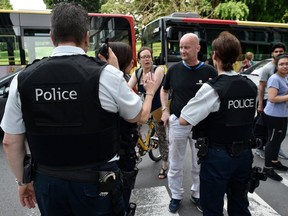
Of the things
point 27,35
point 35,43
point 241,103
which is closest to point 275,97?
point 241,103

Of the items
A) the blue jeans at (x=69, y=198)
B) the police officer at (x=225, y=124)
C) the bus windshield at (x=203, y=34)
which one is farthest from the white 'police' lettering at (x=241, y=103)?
the bus windshield at (x=203, y=34)

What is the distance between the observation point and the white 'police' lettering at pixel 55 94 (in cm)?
147

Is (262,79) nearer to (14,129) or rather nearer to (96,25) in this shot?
(14,129)

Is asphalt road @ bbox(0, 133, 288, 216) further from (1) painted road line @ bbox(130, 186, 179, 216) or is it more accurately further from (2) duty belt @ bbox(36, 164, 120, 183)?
(2) duty belt @ bbox(36, 164, 120, 183)

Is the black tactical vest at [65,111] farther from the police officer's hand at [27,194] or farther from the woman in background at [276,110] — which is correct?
the woman in background at [276,110]

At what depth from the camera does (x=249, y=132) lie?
7.34ft

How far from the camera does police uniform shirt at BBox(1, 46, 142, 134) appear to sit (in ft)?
4.95

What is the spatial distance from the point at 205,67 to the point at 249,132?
3.28 feet

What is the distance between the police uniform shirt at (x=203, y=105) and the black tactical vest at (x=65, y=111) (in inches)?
29.3

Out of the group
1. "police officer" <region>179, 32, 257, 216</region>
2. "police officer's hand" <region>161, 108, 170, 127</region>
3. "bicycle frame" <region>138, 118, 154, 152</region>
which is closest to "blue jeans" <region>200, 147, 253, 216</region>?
"police officer" <region>179, 32, 257, 216</region>

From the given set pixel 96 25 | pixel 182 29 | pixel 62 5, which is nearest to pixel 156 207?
pixel 62 5

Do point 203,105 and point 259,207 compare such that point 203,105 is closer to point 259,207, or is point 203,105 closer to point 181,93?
point 181,93

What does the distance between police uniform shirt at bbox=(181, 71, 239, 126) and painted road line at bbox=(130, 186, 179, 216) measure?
1465 millimetres

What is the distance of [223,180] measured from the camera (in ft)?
7.01
